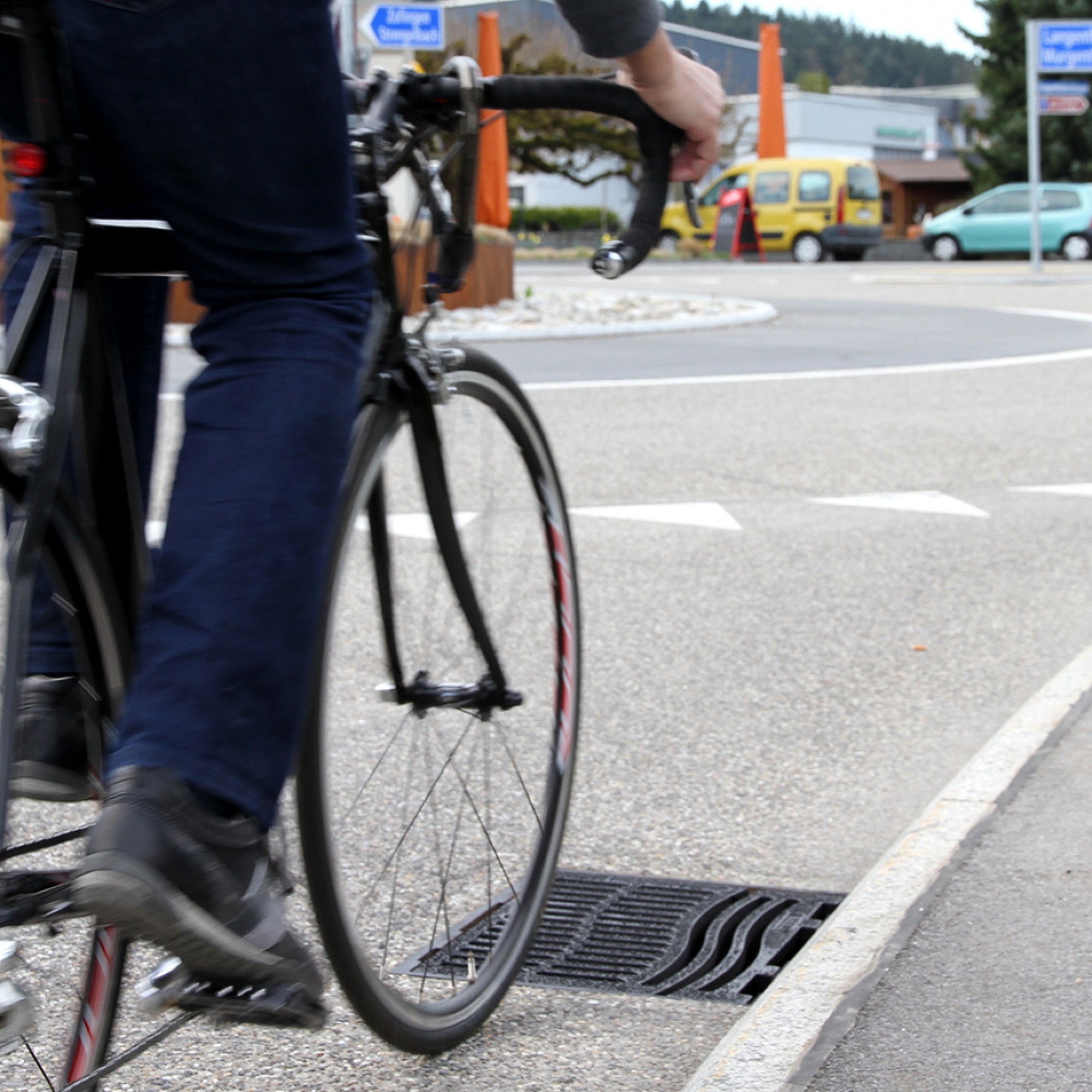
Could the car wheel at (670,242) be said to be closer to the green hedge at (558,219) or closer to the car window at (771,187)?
the car window at (771,187)

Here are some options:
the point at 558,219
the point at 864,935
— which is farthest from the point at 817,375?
the point at 558,219

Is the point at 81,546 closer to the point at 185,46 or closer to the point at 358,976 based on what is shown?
the point at 185,46

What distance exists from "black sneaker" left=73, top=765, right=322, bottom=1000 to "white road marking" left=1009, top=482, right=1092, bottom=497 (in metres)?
5.43

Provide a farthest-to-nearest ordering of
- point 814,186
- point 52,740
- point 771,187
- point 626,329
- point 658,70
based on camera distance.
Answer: point 771,187, point 814,186, point 626,329, point 658,70, point 52,740

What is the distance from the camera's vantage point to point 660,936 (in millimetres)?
2596

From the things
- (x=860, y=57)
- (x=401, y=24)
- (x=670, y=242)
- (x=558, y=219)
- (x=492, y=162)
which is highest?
(x=860, y=57)

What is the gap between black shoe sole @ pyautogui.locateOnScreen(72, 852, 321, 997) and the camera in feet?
4.19

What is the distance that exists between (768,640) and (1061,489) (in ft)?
8.47

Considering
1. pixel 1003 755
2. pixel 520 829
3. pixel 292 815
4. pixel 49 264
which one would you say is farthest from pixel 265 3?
pixel 1003 755

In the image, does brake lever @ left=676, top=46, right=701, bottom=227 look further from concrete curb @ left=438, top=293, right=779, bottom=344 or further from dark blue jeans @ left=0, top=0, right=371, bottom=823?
concrete curb @ left=438, top=293, right=779, bottom=344

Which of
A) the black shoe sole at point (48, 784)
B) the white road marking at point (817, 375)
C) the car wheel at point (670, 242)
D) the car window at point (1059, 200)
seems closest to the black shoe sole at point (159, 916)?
the black shoe sole at point (48, 784)

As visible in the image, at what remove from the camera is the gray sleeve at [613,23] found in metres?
1.59

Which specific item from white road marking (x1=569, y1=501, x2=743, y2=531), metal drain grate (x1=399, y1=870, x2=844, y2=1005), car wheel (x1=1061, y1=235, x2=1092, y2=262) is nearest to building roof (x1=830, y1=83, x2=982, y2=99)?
car wheel (x1=1061, y1=235, x2=1092, y2=262)

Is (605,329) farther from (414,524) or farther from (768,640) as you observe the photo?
(414,524)
